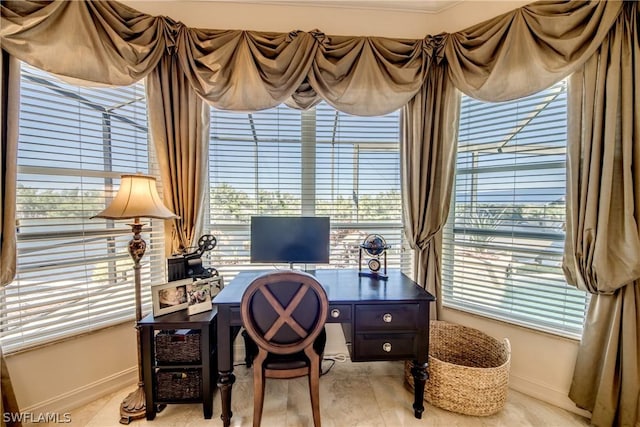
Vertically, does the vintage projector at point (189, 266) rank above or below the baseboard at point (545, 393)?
above

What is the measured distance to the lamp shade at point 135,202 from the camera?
146 centimetres

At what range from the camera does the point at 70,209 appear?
5.57ft

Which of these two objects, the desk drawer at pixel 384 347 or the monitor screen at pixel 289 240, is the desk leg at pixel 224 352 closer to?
the monitor screen at pixel 289 240

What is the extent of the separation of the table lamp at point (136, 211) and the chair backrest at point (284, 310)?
758 mm

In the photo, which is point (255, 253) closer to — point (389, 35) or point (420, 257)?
point (420, 257)

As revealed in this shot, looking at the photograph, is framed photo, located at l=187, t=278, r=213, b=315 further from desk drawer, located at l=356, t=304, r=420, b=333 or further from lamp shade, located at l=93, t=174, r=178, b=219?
desk drawer, located at l=356, t=304, r=420, b=333

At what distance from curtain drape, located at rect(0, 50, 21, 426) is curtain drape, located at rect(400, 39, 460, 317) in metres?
2.42

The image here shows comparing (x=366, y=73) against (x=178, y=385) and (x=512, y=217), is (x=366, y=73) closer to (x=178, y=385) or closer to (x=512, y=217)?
(x=512, y=217)

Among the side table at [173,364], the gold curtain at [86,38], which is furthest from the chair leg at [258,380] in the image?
the gold curtain at [86,38]

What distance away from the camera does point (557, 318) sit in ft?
5.78

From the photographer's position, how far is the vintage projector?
175cm

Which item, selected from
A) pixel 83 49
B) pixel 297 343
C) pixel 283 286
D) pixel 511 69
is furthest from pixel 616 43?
pixel 83 49

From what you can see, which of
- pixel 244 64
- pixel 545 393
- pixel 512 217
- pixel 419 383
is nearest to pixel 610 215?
pixel 512 217

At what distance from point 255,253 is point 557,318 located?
2.11 meters
